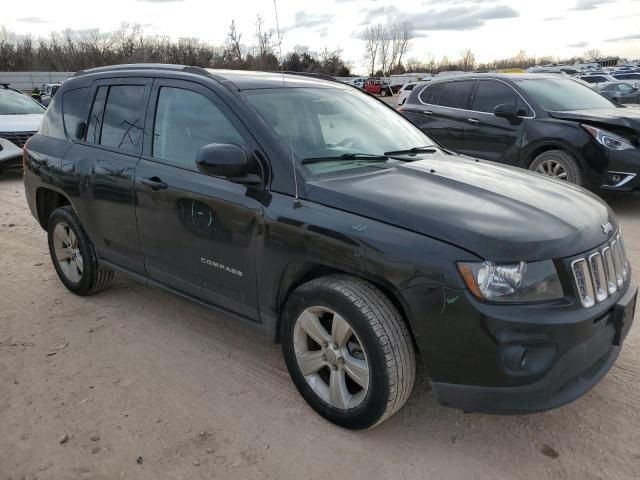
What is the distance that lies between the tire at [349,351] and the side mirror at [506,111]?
546 cm

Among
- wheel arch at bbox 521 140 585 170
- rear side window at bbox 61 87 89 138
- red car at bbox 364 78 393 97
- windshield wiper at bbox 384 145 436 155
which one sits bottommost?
red car at bbox 364 78 393 97

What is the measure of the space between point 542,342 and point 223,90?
2195 mm

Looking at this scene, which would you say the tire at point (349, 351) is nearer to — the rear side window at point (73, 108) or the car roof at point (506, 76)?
the rear side window at point (73, 108)

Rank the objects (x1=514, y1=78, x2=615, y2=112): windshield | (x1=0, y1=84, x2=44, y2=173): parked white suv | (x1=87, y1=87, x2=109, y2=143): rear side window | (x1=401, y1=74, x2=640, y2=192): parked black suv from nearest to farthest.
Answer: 1. (x1=87, y1=87, x2=109, y2=143): rear side window
2. (x1=401, y1=74, x2=640, y2=192): parked black suv
3. (x1=514, y1=78, x2=615, y2=112): windshield
4. (x1=0, y1=84, x2=44, y2=173): parked white suv

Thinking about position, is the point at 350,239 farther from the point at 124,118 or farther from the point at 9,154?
the point at 9,154

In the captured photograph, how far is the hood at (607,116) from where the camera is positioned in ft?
21.9

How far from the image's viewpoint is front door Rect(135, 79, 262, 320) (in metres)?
3.04

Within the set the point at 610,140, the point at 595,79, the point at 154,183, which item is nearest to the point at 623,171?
the point at 610,140

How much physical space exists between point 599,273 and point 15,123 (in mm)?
11146

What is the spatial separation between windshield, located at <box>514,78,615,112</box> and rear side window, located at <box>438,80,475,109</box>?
0.72 meters

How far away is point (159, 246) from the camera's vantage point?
355 cm

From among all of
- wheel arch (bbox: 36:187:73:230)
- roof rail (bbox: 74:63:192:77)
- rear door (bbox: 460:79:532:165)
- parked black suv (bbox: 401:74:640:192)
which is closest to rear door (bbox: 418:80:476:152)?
parked black suv (bbox: 401:74:640:192)

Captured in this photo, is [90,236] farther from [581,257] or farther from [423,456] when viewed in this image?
[581,257]

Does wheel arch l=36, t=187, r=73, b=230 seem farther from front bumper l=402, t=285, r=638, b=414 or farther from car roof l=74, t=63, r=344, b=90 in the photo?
front bumper l=402, t=285, r=638, b=414
